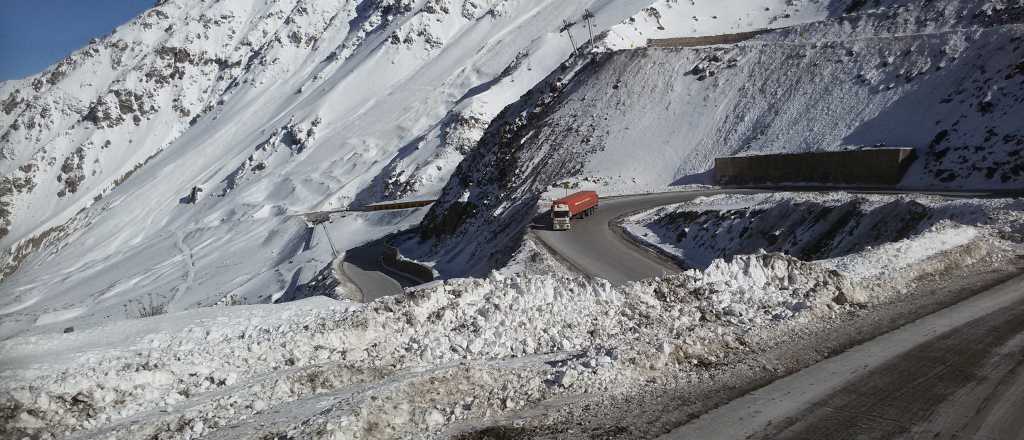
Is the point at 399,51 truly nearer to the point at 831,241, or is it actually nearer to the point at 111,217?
the point at 111,217

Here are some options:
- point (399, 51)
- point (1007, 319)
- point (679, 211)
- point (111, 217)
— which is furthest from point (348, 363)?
point (111, 217)

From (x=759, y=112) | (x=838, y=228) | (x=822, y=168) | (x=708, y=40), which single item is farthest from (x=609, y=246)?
(x=708, y=40)

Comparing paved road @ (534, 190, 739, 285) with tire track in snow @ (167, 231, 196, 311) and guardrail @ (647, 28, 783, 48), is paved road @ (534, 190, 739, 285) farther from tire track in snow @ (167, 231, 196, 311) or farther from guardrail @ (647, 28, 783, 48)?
tire track in snow @ (167, 231, 196, 311)

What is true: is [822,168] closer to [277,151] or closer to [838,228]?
[838,228]

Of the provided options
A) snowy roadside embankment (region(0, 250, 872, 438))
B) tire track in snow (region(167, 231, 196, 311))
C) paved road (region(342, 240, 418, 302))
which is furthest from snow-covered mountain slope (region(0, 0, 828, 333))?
snowy roadside embankment (region(0, 250, 872, 438))

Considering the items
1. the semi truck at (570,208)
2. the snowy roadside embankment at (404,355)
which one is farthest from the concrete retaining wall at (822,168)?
the snowy roadside embankment at (404,355)

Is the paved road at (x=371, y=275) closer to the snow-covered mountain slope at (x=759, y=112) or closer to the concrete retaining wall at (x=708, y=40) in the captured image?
the snow-covered mountain slope at (x=759, y=112)
